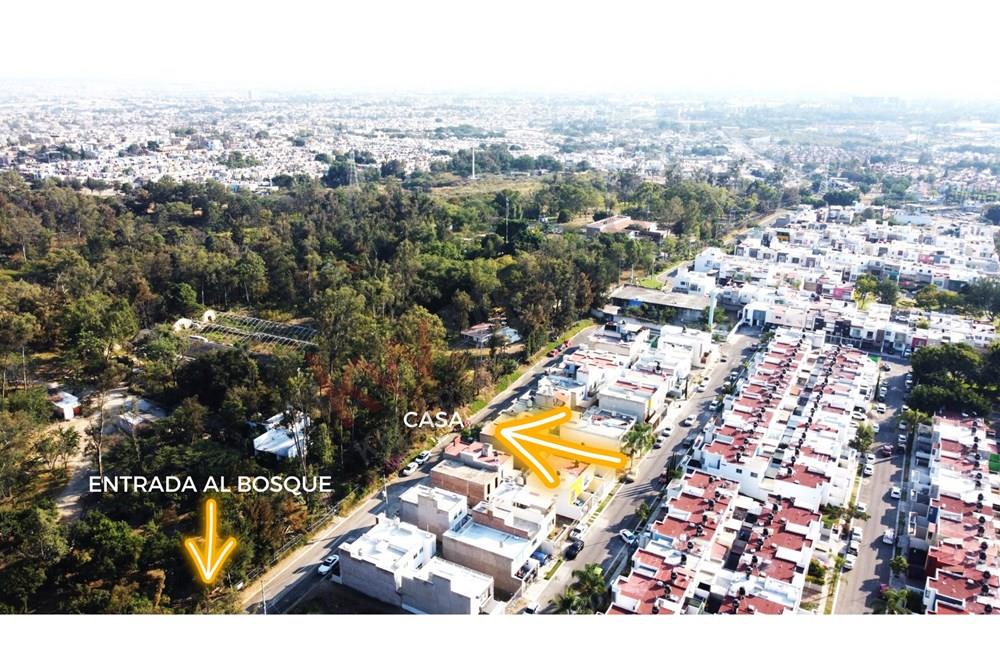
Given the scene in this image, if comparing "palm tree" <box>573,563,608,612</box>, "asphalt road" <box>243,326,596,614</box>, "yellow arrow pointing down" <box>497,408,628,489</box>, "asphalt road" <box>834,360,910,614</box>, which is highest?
"yellow arrow pointing down" <box>497,408,628,489</box>

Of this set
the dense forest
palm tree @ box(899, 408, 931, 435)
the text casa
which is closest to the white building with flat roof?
the dense forest

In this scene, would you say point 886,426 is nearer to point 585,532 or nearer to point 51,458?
point 585,532

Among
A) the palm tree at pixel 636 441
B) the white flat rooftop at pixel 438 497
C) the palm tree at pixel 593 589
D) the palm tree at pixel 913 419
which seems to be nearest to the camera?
the palm tree at pixel 593 589

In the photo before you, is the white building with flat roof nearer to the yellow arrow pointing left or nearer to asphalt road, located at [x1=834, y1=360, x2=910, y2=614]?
the yellow arrow pointing left

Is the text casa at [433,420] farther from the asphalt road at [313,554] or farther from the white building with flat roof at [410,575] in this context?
the white building with flat roof at [410,575]

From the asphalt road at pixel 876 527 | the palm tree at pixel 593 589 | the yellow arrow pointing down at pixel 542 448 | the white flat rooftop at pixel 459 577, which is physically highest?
the yellow arrow pointing down at pixel 542 448

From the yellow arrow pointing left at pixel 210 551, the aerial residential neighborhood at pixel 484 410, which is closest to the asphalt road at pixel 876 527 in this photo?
the aerial residential neighborhood at pixel 484 410

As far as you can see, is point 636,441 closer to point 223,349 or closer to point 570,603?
point 570,603

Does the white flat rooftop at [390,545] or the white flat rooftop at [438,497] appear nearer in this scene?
the white flat rooftop at [390,545]
